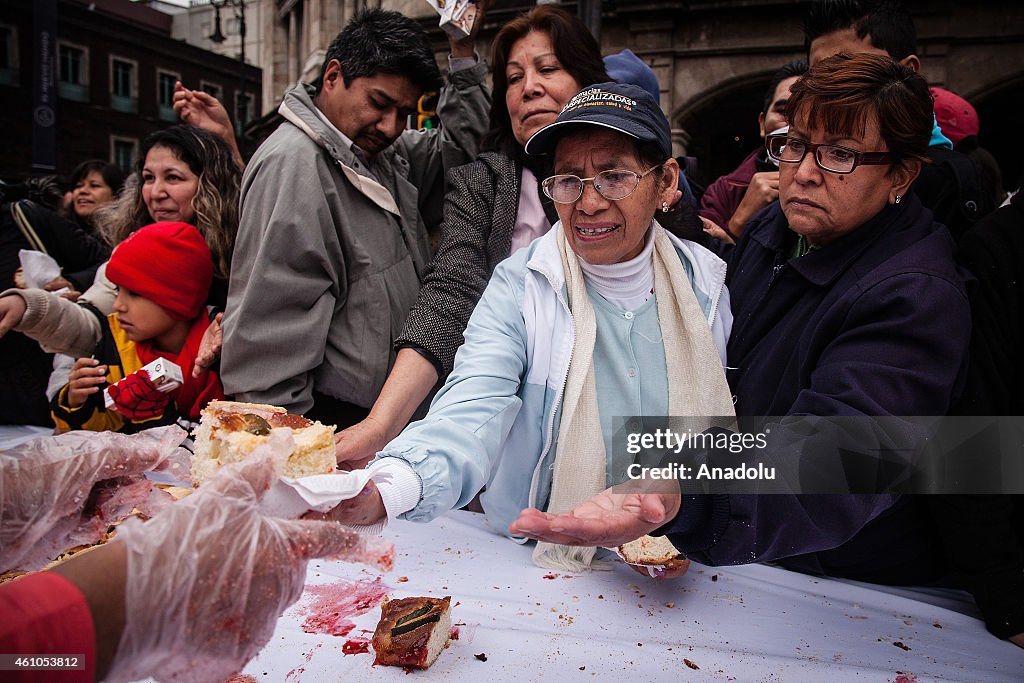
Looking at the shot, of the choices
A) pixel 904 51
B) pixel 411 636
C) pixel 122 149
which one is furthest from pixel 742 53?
pixel 122 149

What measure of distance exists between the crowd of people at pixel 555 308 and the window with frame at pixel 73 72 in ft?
109

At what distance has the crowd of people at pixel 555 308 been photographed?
55.1 inches

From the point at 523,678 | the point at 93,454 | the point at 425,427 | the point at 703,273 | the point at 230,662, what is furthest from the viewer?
the point at 703,273

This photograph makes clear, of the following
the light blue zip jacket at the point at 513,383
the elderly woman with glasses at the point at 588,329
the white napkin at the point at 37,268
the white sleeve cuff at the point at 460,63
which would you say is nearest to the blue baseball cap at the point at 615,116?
the elderly woman with glasses at the point at 588,329

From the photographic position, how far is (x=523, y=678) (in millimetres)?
1456

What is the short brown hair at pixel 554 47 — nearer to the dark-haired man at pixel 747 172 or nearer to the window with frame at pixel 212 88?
the dark-haired man at pixel 747 172

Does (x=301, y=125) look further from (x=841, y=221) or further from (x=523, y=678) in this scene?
(x=523, y=678)

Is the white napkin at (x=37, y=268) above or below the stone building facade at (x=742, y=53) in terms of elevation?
below

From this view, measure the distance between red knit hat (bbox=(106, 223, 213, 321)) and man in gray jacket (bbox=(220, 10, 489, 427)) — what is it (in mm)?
414

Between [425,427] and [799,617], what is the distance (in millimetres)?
1122

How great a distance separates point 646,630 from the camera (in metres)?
1.67

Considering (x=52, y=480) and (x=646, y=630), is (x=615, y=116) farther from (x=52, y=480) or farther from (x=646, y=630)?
(x=52, y=480)

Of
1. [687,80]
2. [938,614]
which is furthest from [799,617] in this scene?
[687,80]

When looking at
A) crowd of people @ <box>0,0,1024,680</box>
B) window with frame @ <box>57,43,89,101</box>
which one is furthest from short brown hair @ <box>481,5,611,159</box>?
window with frame @ <box>57,43,89,101</box>
